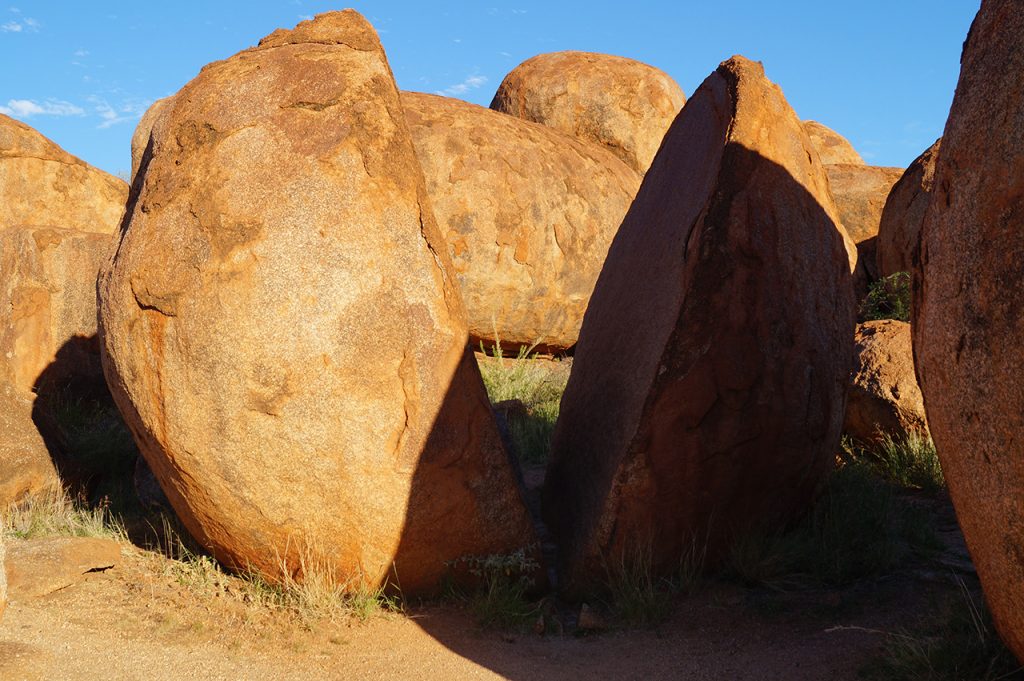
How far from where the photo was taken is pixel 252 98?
3.72m

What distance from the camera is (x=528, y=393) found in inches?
278

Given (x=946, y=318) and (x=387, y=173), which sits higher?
(x=387, y=173)

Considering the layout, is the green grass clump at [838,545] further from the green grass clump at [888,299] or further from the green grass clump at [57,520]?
→ the green grass clump at [888,299]

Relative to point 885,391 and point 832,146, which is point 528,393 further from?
point 832,146

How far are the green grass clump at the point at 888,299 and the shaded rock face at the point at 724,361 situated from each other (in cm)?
389

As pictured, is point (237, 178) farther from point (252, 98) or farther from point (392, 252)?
point (392, 252)

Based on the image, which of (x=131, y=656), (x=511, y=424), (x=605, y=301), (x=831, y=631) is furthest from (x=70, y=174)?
(x=831, y=631)

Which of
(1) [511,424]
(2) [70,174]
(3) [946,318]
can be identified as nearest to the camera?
(3) [946,318]

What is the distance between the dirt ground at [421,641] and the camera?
10.8ft

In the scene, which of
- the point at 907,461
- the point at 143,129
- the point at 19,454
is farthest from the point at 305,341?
the point at 143,129

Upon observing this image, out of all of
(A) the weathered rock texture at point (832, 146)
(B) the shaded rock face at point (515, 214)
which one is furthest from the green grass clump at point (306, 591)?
(A) the weathered rock texture at point (832, 146)

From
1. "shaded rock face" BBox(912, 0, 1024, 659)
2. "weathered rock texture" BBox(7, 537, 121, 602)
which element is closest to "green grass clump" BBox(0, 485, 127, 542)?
"weathered rock texture" BBox(7, 537, 121, 602)

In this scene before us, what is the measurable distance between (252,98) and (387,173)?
0.58 m

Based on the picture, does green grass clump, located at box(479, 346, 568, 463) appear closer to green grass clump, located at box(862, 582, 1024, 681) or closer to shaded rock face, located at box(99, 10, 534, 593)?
shaded rock face, located at box(99, 10, 534, 593)
